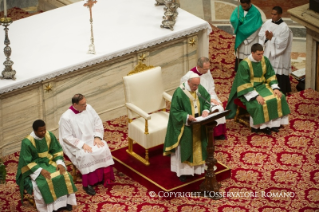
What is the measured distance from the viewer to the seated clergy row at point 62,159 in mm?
9008

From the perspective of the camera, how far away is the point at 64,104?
10.7 meters

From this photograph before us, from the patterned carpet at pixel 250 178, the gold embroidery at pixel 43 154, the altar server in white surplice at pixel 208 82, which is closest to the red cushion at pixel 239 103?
the patterned carpet at pixel 250 178

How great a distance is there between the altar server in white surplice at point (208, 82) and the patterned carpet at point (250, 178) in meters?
0.15

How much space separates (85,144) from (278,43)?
3.61 meters

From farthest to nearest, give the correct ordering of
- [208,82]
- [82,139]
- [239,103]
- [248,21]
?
[248,21], [239,103], [208,82], [82,139]

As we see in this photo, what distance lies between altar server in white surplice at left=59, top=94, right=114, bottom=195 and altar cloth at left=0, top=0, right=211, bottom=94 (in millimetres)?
1058

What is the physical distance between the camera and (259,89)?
10750 millimetres

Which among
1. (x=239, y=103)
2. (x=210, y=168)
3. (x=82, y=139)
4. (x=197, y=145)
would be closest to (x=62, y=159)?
(x=82, y=139)

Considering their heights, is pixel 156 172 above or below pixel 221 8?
below

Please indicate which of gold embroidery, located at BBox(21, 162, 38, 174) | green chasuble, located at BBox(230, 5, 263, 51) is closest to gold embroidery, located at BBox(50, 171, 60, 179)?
gold embroidery, located at BBox(21, 162, 38, 174)

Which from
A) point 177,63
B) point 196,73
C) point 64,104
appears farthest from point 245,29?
point 64,104

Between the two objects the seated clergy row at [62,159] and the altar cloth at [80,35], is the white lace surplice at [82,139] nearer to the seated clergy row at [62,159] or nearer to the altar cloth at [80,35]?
the seated clergy row at [62,159]

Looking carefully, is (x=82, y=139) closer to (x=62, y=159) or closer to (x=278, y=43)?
(x=62, y=159)

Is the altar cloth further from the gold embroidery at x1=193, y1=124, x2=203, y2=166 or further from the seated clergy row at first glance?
the gold embroidery at x1=193, y1=124, x2=203, y2=166
